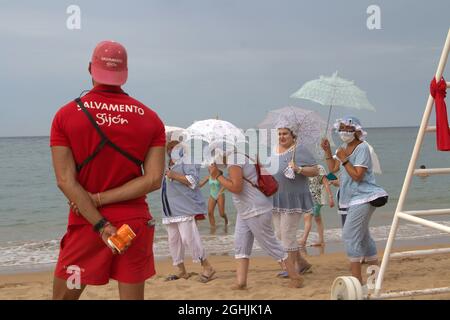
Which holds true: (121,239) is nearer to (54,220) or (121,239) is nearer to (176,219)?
(176,219)

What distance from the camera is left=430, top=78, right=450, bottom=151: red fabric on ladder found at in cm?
343

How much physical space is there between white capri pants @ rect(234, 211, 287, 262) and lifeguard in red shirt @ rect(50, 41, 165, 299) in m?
2.71

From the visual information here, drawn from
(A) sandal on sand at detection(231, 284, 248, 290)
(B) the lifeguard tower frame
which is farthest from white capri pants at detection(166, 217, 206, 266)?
(B) the lifeguard tower frame

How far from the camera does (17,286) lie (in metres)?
6.98

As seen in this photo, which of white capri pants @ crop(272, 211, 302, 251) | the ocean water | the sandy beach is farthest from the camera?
the ocean water

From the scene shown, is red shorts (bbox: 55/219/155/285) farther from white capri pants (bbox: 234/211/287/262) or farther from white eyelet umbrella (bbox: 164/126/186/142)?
white eyelet umbrella (bbox: 164/126/186/142)

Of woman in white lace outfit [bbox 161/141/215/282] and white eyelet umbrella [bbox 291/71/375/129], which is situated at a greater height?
white eyelet umbrella [bbox 291/71/375/129]

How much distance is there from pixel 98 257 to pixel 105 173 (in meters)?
0.42

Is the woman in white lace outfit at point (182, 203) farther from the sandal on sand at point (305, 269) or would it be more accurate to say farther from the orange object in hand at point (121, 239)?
the orange object in hand at point (121, 239)

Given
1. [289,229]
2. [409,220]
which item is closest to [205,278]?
[289,229]

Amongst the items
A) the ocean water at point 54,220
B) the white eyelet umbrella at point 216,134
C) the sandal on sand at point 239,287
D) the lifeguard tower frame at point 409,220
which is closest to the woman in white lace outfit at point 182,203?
the white eyelet umbrella at point 216,134

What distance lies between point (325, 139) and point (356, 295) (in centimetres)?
229

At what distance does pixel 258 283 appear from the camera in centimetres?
632
